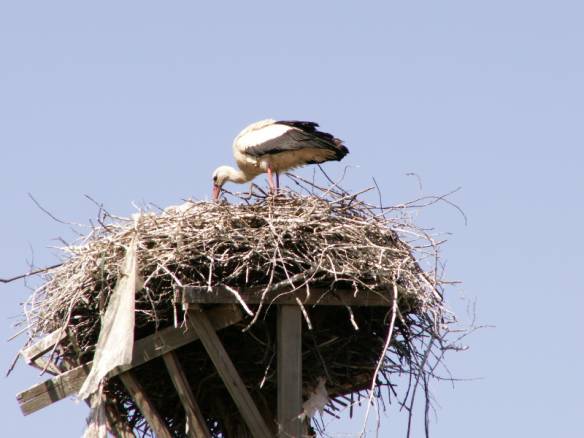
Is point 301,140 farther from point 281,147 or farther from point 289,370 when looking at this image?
point 289,370

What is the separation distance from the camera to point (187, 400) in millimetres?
7605

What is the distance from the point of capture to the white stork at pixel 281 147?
34.1 feet

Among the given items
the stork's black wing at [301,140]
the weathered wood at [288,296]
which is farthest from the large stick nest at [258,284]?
the stork's black wing at [301,140]

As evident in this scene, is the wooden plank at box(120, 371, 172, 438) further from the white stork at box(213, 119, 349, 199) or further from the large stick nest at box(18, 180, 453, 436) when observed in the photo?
the white stork at box(213, 119, 349, 199)

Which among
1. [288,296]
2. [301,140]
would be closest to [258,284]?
[288,296]

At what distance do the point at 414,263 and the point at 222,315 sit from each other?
54.8 inches

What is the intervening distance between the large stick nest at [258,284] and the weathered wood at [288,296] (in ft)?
0.17

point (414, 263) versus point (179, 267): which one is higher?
point (179, 267)

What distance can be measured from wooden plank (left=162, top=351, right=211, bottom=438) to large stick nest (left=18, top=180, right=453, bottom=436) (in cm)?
25

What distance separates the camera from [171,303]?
7.76 m

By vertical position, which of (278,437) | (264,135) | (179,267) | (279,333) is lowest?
(278,437)

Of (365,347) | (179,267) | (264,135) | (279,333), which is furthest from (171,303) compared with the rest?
(264,135)

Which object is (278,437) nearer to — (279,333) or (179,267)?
(279,333)

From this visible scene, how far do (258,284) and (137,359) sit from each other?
0.87m
